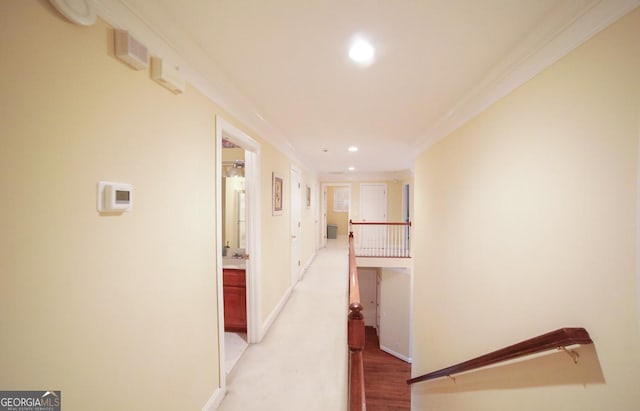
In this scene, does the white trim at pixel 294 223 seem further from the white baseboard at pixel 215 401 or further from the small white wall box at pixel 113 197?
the small white wall box at pixel 113 197

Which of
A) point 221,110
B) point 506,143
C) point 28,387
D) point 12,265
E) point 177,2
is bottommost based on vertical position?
point 28,387

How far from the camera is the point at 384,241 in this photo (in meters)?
5.98

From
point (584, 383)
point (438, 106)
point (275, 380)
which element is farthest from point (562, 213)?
point (275, 380)

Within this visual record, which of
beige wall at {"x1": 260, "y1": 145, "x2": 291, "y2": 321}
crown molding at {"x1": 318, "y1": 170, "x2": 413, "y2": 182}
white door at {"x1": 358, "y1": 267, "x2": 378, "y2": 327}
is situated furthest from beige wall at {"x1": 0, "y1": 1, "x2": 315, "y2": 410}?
crown molding at {"x1": 318, "y1": 170, "x2": 413, "y2": 182}

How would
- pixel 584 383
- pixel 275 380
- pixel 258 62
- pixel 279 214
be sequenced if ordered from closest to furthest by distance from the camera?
pixel 584 383 < pixel 258 62 < pixel 275 380 < pixel 279 214

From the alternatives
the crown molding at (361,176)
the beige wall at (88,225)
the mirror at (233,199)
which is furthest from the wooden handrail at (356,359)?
the crown molding at (361,176)

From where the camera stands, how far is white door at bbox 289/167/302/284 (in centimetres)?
425

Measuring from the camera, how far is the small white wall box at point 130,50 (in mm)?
1005

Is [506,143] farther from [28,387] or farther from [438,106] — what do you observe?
[28,387]

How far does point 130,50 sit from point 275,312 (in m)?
3.08

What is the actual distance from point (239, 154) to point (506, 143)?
3.14m

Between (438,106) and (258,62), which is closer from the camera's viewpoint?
(258,62)

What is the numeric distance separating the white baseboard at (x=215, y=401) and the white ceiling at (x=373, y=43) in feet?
7.49

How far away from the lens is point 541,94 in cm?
132
